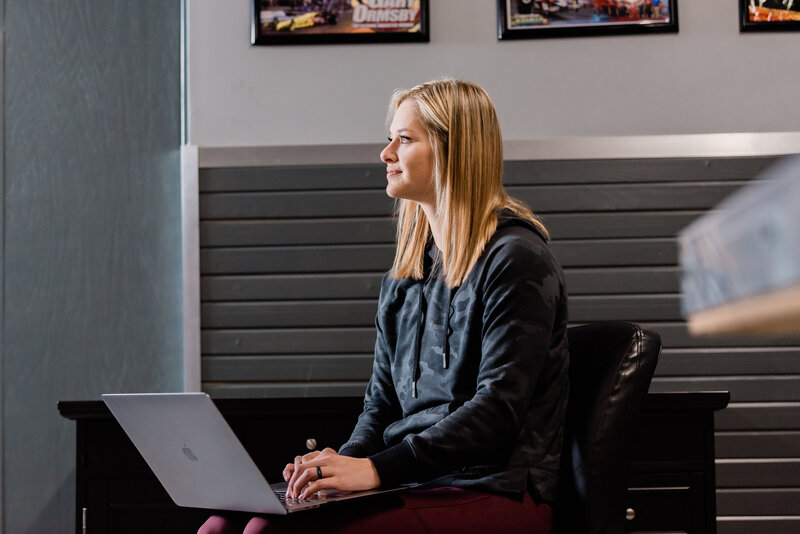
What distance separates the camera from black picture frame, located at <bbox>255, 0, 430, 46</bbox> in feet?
8.81

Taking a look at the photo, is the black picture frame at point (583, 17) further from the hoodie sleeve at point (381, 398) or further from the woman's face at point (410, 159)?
the hoodie sleeve at point (381, 398)

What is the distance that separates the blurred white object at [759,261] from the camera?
1.05 feet

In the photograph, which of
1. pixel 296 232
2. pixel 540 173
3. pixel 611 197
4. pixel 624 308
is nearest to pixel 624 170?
pixel 611 197

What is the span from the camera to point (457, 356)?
1556 millimetres

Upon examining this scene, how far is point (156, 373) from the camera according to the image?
268 cm

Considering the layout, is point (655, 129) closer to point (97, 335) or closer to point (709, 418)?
point (709, 418)

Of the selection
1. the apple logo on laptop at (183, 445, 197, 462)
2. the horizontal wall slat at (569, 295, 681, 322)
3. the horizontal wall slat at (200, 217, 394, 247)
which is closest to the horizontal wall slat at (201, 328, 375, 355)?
the horizontal wall slat at (200, 217, 394, 247)

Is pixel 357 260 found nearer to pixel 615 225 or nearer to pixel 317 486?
pixel 615 225

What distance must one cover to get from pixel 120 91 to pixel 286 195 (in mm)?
659

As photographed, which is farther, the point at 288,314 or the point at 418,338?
the point at 288,314

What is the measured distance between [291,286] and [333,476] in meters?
1.34

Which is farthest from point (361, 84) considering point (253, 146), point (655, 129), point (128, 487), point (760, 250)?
point (760, 250)

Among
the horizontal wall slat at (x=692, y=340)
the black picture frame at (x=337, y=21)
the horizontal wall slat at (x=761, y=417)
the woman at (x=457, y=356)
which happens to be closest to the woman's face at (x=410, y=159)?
the woman at (x=457, y=356)

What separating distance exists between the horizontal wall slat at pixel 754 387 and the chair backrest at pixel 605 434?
1177 mm
